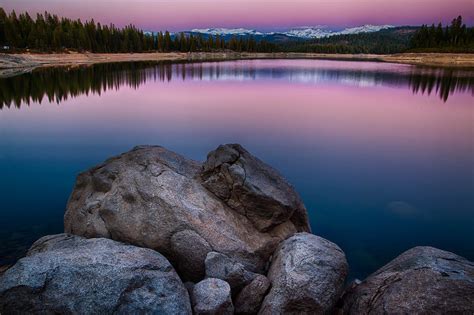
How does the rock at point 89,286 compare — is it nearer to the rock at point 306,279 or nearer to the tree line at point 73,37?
the rock at point 306,279

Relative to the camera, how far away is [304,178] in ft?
65.6

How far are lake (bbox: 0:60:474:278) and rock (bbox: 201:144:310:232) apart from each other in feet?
11.4

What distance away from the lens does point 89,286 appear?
6.95 m

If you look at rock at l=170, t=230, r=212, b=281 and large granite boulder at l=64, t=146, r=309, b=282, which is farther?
large granite boulder at l=64, t=146, r=309, b=282

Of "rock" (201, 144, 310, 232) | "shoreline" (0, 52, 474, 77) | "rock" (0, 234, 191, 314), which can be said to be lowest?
"rock" (0, 234, 191, 314)

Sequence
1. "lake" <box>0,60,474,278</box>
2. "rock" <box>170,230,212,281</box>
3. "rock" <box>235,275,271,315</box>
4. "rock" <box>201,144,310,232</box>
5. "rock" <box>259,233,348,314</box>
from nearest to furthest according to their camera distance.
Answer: "rock" <box>259,233,348,314</box> → "rock" <box>235,275,271,315</box> → "rock" <box>170,230,212,281</box> → "rock" <box>201,144,310,232</box> → "lake" <box>0,60,474,278</box>

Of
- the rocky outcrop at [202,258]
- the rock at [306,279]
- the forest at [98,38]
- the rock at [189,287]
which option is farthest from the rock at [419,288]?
the forest at [98,38]

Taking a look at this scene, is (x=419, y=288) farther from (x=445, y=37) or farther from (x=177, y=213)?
(x=445, y=37)

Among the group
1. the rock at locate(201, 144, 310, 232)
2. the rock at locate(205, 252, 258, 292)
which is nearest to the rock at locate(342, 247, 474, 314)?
the rock at locate(205, 252, 258, 292)

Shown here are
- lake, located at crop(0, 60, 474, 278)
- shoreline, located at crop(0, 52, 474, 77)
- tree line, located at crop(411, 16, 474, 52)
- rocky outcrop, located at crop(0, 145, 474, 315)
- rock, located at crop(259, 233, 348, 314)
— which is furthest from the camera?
tree line, located at crop(411, 16, 474, 52)

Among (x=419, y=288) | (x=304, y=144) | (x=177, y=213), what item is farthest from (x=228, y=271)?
(x=304, y=144)

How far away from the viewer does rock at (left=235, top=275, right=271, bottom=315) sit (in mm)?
8125

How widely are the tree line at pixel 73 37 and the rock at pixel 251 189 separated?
128164 millimetres

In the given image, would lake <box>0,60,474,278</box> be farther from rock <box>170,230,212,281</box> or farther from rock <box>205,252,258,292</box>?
rock <box>170,230,212,281</box>
